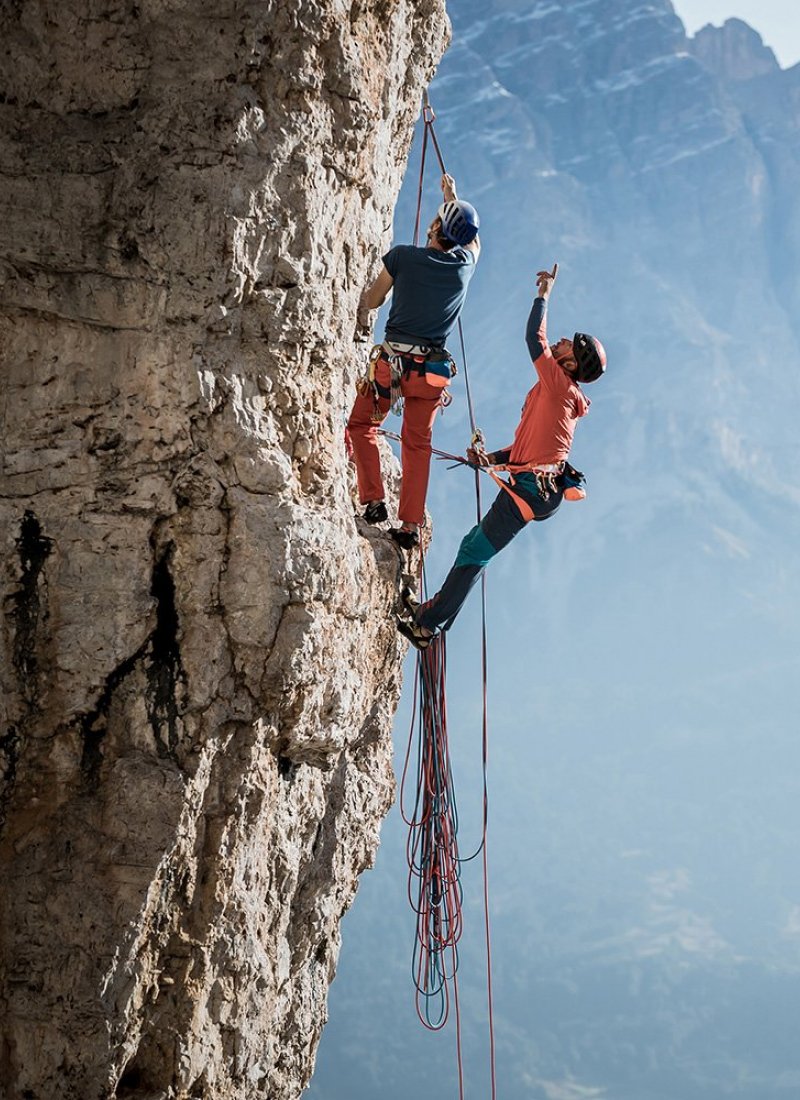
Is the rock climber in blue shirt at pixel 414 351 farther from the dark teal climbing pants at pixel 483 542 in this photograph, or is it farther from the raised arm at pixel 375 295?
the dark teal climbing pants at pixel 483 542

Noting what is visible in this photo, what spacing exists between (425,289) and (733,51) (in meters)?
171

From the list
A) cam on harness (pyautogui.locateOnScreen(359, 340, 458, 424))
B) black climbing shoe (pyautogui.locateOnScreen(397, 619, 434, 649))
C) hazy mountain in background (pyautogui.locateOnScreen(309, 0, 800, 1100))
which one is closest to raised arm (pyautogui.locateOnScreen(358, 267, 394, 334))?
cam on harness (pyautogui.locateOnScreen(359, 340, 458, 424))

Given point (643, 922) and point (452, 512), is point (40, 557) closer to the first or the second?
point (643, 922)

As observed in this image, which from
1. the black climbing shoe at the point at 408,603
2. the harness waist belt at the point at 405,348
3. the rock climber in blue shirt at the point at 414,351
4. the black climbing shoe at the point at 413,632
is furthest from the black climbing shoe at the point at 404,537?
the harness waist belt at the point at 405,348

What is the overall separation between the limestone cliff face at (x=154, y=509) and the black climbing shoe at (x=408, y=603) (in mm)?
1173

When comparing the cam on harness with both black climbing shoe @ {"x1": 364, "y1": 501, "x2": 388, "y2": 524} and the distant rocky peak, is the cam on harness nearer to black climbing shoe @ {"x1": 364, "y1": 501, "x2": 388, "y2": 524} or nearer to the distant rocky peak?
black climbing shoe @ {"x1": 364, "y1": 501, "x2": 388, "y2": 524}

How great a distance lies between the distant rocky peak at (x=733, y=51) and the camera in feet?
515

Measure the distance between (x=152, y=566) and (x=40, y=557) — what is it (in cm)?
47

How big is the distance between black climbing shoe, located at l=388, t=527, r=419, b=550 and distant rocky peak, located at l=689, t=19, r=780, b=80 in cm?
16524

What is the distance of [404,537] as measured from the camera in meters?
6.96

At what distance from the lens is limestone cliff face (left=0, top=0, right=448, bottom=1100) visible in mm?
5191

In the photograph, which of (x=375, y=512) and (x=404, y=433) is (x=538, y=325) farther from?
(x=375, y=512)

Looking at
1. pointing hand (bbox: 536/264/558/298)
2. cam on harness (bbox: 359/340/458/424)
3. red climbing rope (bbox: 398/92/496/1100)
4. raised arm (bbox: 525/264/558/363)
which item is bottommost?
red climbing rope (bbox: 398/92/496/1100)

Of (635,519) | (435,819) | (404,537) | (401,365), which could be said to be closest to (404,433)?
(401,365)
